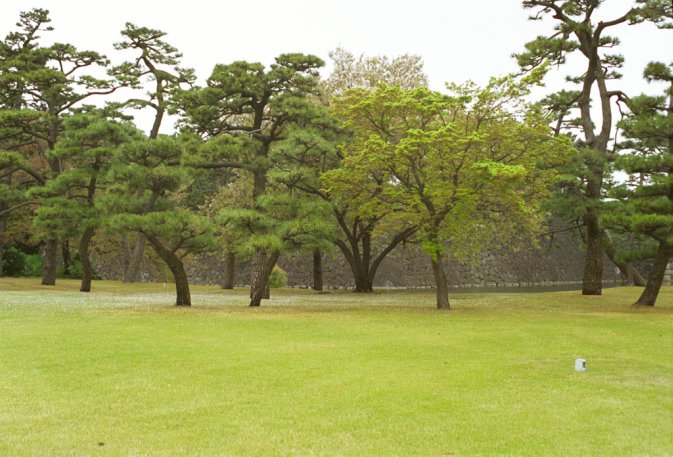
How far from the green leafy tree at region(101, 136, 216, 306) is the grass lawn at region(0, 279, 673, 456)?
6.16 metres

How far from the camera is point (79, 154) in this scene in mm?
31984

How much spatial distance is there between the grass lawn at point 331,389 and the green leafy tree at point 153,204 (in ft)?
20.2

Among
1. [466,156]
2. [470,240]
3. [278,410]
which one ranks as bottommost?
[278,410]

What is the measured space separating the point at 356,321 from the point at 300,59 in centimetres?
1369

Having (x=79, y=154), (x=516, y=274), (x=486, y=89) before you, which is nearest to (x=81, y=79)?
(x=79, y=154)

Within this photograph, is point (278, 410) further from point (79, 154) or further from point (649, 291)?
point (79, 154)

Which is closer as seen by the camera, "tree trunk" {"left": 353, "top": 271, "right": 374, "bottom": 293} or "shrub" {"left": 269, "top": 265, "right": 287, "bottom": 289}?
"tree trunk" {"left": 353, "top": 271, "right": 374, "bottom": 293}

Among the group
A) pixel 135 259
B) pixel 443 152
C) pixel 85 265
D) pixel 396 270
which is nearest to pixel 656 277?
pixel 443 152

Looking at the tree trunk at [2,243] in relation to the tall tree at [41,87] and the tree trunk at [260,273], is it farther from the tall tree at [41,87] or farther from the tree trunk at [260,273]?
the tree trunk at [260,273]

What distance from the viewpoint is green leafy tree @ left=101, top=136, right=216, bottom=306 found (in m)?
23.4

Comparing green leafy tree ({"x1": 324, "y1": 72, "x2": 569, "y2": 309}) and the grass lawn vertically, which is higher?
green leafy tree ({"x1": 324, "y1": 72, "x2": 569, "y2": 309})

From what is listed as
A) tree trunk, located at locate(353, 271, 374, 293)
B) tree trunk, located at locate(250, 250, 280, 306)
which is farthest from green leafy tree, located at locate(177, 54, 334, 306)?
tree trunk, located at locate(353, 271, 374, 293)

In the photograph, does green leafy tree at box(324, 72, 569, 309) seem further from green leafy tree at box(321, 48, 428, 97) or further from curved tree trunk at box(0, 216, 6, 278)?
curved tree trunk at box(0, 216, 6, 278)

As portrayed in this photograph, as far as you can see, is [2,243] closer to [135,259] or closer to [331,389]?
[135,259]
